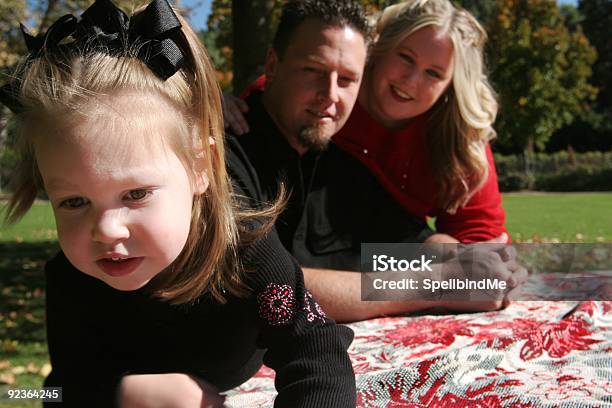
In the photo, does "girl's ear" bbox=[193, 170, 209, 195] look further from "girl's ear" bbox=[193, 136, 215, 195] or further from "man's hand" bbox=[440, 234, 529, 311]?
"man's hand" bbox=[440, 234, 529, 311]

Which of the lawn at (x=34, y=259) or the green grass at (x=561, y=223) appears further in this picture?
the green grass at (x=561, y=223)

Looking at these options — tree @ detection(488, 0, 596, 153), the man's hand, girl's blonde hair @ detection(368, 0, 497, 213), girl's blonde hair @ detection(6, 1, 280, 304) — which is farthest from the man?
tree @ detection(488, 0, 596, 153)

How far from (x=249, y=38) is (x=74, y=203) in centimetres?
427

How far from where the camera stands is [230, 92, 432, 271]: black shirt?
303 cm

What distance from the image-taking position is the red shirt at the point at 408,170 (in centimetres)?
348

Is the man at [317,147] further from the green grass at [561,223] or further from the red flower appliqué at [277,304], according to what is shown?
the green grass at [561,223]

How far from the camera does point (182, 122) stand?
65.3 inches

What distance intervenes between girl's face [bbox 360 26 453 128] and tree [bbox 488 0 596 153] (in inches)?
814

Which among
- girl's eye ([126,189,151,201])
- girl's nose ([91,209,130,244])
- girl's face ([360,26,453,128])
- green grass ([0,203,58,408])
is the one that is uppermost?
girl's face ([360,26,453,128])

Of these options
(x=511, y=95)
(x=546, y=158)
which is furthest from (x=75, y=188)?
(x=546, y=158)

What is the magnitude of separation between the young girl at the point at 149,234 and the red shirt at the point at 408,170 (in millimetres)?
1610

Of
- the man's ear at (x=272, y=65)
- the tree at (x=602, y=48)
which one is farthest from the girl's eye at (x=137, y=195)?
the tree at (x=602, y=48)

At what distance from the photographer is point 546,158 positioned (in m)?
26.2

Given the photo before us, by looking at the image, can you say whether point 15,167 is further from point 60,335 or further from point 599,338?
point 599,338
